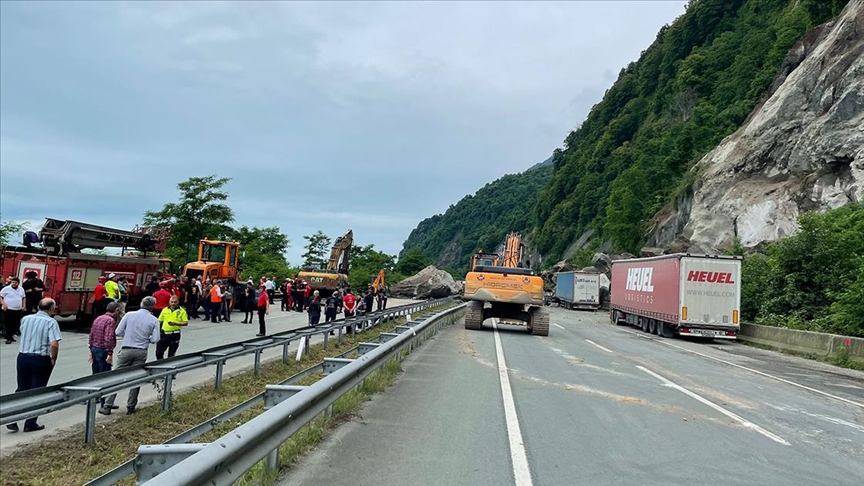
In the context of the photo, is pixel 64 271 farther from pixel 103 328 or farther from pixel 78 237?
pixel 103 328

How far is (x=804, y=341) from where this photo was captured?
20906 mm

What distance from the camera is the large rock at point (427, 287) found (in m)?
57.7

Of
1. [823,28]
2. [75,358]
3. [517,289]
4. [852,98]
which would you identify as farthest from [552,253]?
[75,358]

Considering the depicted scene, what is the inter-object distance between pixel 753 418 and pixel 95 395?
27.5ft

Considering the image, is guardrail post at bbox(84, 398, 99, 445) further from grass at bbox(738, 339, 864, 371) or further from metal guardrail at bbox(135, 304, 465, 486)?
grass at bbox(738, 339, 864, 371)

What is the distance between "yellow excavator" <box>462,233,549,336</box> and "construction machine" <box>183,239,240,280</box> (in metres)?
11.9

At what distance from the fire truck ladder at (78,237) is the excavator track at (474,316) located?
12.0 meters

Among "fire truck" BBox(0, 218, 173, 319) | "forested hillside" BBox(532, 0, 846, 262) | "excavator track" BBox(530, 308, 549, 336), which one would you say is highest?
"forested hillside" BBox(532, 0, 846, 262)

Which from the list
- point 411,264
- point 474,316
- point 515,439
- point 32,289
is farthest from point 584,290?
point 515,439

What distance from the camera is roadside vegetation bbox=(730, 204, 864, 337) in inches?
952

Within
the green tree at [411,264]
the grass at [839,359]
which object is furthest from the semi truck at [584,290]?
the green tree at [411,264]

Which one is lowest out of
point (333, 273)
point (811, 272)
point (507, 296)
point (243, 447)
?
point (243, 447)

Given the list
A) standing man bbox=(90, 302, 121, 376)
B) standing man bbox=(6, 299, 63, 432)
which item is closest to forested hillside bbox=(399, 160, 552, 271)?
standing man bbox=(90, 302, 121, 376)

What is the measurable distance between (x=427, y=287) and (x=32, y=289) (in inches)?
1700
